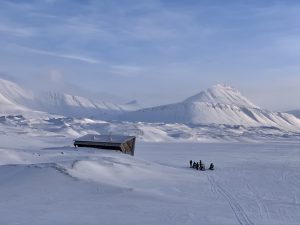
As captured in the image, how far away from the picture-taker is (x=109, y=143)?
5841 cm

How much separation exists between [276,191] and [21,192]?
15.6 meters

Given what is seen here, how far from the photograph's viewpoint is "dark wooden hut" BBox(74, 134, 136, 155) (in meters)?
58.2

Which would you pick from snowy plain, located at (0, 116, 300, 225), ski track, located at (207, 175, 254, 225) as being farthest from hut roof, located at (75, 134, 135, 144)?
ski track, located at (207, 175, 254, 225)

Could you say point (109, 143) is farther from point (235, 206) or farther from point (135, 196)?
point (235, 206)

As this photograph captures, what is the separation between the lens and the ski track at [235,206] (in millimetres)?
20422

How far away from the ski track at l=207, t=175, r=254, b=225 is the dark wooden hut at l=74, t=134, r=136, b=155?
24.3 meters

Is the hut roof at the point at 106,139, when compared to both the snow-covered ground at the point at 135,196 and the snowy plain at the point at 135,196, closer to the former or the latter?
the snow-covered ground at the point at 135,196

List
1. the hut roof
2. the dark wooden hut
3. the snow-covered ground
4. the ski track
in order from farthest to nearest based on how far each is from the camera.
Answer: the hut roof
the dark wooden hut
the snow-covered ground
the ski track

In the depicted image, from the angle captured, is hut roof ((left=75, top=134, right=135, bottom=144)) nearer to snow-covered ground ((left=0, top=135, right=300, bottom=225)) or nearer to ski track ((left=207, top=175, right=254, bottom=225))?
snow-covered ground ((left=0, top=135, right=300, bottom=225))

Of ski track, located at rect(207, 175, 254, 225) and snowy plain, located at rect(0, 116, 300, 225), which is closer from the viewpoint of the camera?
ski track, located at rect(207, 175, 254, 225)

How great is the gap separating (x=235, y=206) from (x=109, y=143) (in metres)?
35.4

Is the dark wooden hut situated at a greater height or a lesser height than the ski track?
greater

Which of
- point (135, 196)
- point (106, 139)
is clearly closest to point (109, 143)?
point (106, 139)

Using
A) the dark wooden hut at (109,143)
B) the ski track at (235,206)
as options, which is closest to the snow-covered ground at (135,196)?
the ski track at (235,206)
